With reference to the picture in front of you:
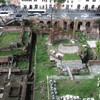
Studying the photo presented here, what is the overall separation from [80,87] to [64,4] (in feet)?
169

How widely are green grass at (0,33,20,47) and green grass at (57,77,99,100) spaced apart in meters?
23.9

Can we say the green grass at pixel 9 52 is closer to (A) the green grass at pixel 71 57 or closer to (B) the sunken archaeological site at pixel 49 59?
(B) the sunken archaeological site at pixel 49 59

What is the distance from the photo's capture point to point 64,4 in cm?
9800

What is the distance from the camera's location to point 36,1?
97688 millimetres

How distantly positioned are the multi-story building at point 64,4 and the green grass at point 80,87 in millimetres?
48099

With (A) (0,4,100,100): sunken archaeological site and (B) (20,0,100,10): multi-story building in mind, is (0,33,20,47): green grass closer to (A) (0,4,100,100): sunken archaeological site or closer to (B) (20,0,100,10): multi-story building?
(A) (0,4,100,100): sunken archaeological site

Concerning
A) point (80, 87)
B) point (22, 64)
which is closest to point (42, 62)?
point (22, 64)

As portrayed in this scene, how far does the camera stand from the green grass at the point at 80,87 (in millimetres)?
51266

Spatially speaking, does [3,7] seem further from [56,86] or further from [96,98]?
[96,98]

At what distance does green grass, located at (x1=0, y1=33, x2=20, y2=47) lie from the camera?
239 ft

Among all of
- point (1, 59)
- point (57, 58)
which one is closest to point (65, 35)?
point (57, 58)

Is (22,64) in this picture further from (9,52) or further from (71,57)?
(71,57)

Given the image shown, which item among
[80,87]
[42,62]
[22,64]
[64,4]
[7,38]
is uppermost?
[64,4]

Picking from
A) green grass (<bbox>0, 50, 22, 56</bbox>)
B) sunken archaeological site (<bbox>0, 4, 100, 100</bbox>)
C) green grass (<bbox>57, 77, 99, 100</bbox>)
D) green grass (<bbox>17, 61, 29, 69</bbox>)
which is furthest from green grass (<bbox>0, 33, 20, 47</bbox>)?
green grass (<bbox>57, 77, 99, 100</bbox>)
